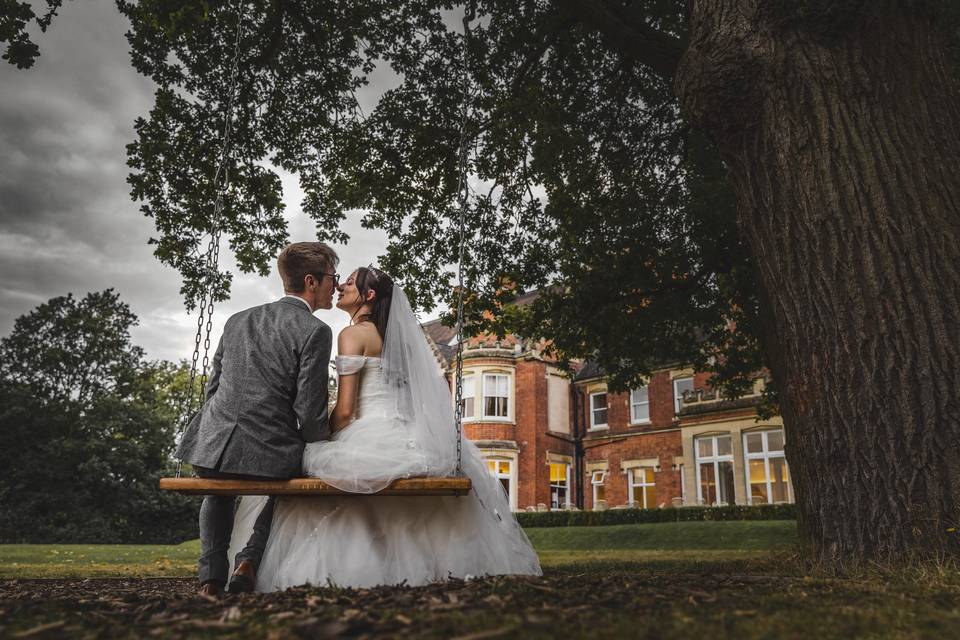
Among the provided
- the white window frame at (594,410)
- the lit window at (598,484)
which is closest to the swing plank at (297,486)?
the lit window at (598,484)

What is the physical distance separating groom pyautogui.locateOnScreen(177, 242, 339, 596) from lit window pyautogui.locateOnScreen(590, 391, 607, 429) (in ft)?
84.8

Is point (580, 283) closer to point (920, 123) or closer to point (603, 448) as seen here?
point (920, 123)

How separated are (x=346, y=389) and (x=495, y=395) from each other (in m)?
→ 24.7

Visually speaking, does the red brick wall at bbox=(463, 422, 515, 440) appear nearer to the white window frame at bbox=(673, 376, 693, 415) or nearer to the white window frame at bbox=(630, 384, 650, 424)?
the white window frame at bbox=(630, 384, 650, 424)

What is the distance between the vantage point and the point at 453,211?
28.2 feet

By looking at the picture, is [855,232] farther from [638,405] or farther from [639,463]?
[638,405]

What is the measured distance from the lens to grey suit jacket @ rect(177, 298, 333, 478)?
3436 millimetres

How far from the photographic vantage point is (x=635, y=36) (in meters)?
5.84

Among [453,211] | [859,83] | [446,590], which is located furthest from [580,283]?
[446,590]

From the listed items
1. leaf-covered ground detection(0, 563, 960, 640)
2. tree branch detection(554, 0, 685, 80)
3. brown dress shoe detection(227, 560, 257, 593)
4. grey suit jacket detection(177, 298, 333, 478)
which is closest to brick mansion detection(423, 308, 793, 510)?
tree branch detection(554, 0, 685, 80)

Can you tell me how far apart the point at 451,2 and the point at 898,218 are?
6506 mm

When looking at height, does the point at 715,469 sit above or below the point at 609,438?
below

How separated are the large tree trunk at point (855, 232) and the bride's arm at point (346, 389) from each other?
9.16 ft

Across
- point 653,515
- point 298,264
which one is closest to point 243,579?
point 298,264
